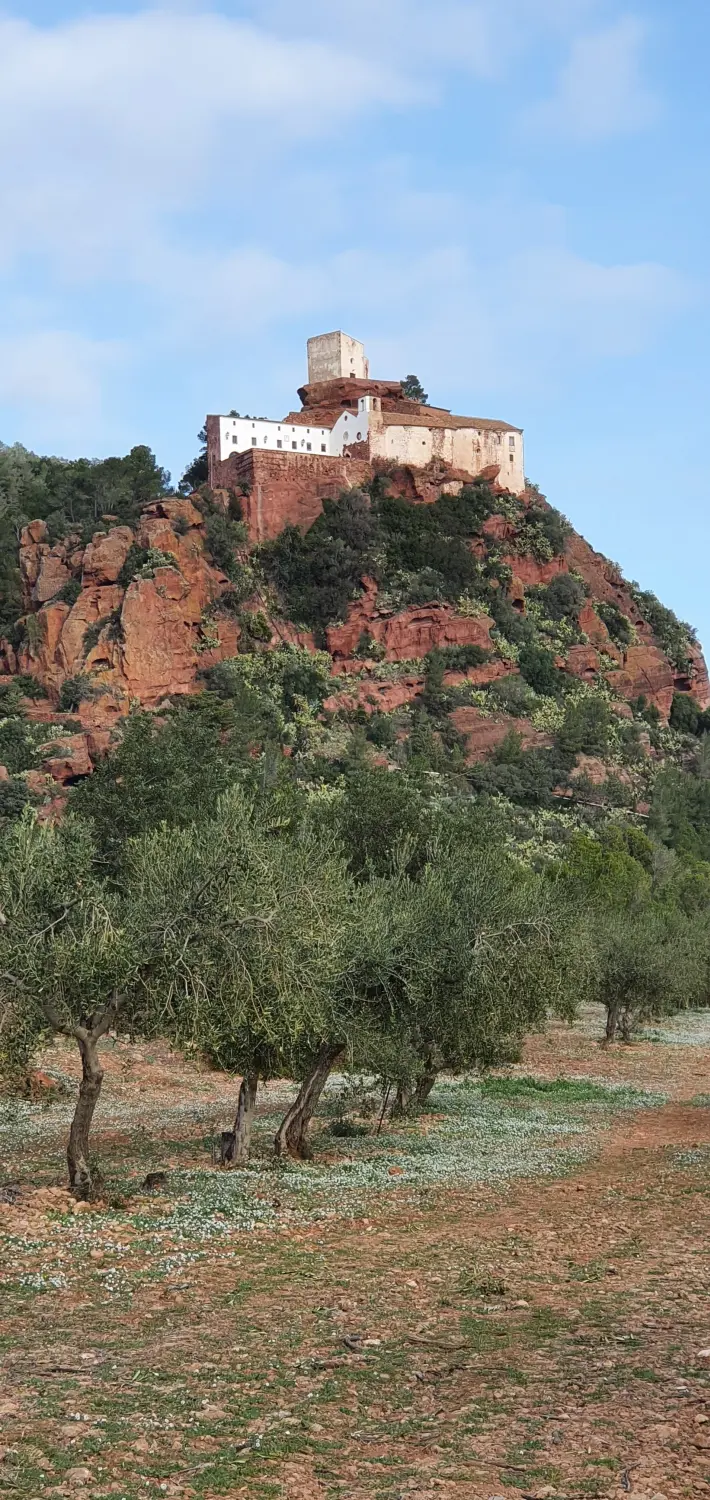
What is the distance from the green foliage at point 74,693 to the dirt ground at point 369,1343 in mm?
68244

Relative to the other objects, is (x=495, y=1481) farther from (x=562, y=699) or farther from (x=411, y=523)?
(x=411, y=523)

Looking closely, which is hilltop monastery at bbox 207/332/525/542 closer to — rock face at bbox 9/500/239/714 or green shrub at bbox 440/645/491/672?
rock face at bbox 9/500/239/714

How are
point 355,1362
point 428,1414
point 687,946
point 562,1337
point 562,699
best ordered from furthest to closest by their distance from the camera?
point 562,699 < point 687,946 < point 562,1337 < point 355,1362 < point 428,1414

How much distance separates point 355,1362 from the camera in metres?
11.5

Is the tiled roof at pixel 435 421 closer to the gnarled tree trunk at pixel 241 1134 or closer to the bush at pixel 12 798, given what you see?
the bush at pixel 12 798

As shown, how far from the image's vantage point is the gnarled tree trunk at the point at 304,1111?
21656 millimetres

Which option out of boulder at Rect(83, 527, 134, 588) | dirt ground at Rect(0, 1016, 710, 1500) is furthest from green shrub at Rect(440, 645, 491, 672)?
dirt ground at Rect(0, 1016, 710, 1500)

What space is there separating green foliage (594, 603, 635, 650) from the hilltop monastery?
14.6 meters

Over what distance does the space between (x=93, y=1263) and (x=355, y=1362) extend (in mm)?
4450

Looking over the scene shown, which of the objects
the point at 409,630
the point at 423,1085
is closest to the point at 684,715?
the point at 409,630

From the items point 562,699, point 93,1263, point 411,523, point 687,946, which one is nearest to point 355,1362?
point 93,1263

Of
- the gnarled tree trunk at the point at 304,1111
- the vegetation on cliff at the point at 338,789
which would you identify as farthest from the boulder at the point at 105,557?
the gnarled tree trunk at the point at 304,1111

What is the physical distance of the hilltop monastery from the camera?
388 feet

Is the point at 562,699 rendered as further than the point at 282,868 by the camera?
Yes
